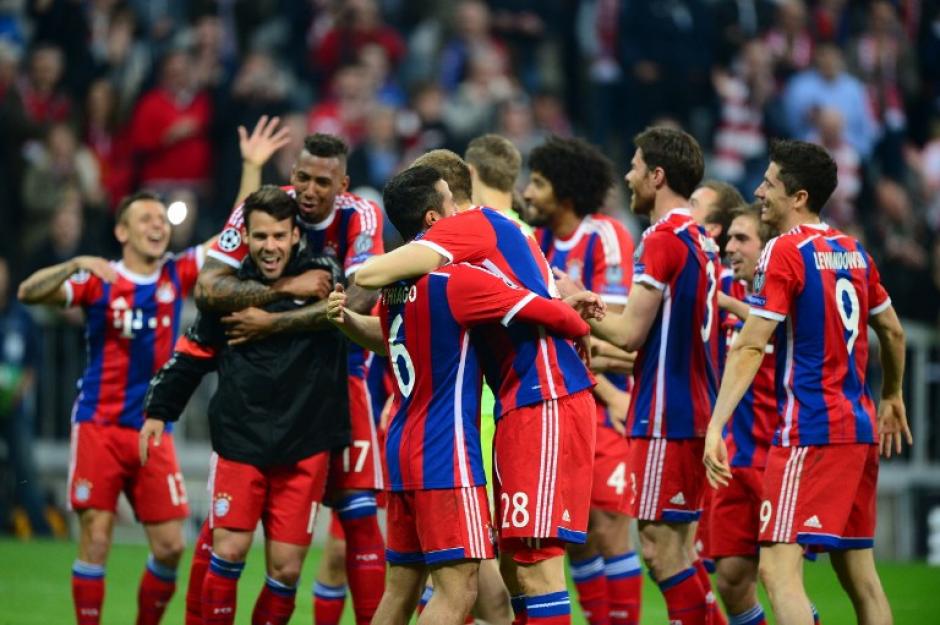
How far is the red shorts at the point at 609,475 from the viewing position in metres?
8.16

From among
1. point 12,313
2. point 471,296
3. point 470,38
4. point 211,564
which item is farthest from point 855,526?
point 470,38

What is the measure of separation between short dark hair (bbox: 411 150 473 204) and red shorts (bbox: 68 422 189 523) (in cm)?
280

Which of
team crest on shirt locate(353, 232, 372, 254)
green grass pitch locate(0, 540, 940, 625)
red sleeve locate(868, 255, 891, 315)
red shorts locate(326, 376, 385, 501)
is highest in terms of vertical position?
team crest on shirt locate(353, 232, 372, 254)

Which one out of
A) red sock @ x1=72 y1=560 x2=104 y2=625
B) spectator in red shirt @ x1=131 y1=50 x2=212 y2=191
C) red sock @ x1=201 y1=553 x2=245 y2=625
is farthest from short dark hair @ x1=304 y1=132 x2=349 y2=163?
spectator in red shirt @ x1=131 y1=50 x2=212 y2=191

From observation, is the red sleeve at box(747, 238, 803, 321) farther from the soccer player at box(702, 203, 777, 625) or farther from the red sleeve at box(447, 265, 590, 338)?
the red sleeve at box(447, 265, 590, 338)

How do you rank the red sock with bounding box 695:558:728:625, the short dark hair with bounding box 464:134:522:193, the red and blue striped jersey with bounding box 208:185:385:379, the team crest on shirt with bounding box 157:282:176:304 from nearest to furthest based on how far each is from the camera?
the red sock with bounding box 695:558:728:625
the red and blue striped jersey with bounding box 208:185:385:379
the short dark hair with bounding box 464:134:522:193
the team crest on shirt with bounding box 157:282:176:304

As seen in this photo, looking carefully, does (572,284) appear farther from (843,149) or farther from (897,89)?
(897,89)

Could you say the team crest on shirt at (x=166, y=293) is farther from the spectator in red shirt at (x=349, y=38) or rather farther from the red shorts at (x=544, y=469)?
the spectator in red shirt at (x=349, y=38)

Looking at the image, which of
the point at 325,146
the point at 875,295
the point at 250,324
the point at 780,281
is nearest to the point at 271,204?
the point at 325,146

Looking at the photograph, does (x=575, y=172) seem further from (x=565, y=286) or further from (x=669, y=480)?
(x=669, y=480)

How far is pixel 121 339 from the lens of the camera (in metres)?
8.52

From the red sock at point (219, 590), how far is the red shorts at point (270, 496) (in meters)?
0.18

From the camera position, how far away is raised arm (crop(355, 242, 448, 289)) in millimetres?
5910

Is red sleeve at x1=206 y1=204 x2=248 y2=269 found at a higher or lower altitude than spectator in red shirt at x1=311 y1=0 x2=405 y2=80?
lower
